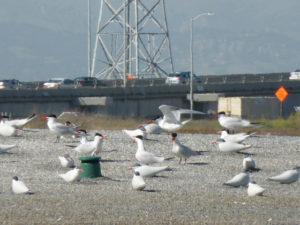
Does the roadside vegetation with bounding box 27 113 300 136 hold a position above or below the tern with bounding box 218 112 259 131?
below

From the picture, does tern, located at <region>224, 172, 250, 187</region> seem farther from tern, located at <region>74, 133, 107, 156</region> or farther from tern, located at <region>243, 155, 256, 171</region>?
tern, located at <region>74, 133, 107, 156</region>

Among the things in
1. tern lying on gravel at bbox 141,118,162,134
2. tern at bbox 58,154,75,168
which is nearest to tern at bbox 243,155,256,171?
tern at bbox 58,154,75,168

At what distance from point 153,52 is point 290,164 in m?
85.2

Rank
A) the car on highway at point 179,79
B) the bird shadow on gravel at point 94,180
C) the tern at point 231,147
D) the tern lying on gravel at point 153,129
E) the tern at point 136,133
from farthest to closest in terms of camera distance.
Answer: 1. the car on highway at point 179,79
2. the tern lying on gravel at point 153,129
3. the tern at point 136,133
4. the tern at point 231,147
5. the bird shadow on gravel at point 94,180


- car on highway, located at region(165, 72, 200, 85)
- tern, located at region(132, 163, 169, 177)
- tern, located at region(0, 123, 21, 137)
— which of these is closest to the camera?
tern, located at region(132, 163, 169, 177)

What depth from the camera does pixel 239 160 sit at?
3034 cm

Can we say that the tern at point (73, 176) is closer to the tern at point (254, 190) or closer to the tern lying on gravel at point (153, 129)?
the tern at point (254, 190)

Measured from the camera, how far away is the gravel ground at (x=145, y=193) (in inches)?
745

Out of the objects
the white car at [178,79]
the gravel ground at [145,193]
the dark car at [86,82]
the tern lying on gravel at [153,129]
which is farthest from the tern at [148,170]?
the white car at [178,79]

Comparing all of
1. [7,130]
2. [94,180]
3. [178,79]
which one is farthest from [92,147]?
[178,79]

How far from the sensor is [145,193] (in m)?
22.5

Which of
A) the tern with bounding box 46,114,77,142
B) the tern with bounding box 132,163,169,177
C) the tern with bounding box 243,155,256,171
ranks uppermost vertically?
the tern with bounding box 46,114,77,142

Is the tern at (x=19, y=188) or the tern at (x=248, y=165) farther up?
the tern at (x=19, y=188)

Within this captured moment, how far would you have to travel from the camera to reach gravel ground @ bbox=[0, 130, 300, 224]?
18.9 meters
